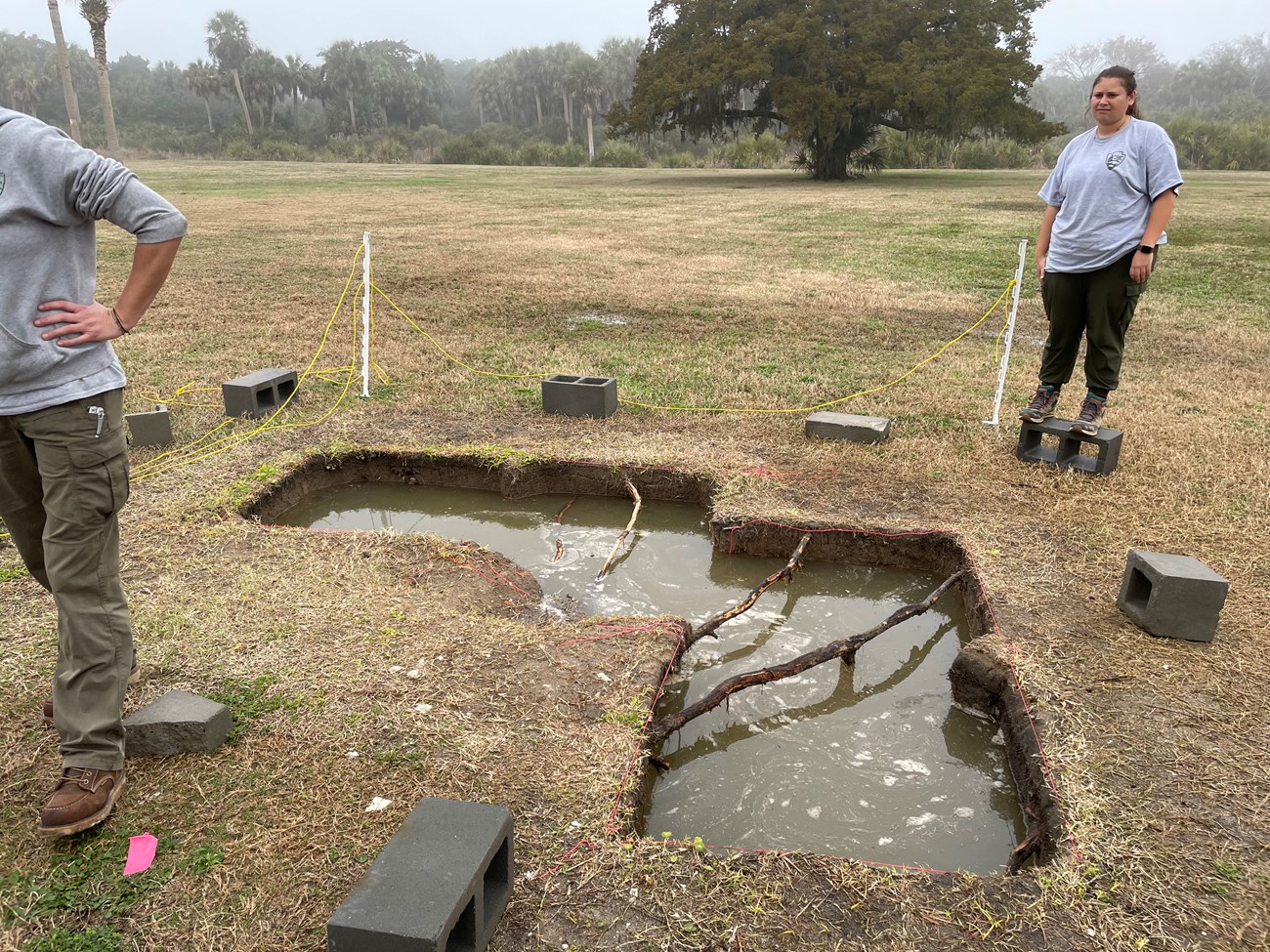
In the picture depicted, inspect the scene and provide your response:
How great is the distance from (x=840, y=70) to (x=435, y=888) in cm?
2978

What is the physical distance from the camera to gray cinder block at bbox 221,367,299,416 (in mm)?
6492

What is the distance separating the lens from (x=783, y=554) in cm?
491

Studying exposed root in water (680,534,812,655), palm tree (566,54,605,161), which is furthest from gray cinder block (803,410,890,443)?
palm tree (566,54,605,161)

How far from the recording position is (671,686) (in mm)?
3762

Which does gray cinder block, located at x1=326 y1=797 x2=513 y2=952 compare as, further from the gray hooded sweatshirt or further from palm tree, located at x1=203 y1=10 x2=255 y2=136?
palm tree, located at x1=203 y1=10 x2=255 y2=136

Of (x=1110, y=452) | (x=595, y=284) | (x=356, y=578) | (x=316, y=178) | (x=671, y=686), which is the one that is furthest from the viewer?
(x=316, y=178)

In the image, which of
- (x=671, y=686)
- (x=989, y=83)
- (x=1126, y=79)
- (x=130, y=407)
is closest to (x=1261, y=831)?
(x=671, y=686)

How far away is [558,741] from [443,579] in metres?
1.46

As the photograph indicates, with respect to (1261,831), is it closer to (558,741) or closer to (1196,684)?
(1196,684)

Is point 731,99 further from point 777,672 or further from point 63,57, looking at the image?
point 777,672

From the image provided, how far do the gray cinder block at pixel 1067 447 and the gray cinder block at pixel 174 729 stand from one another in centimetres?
488

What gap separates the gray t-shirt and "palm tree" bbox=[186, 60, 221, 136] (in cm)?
8692

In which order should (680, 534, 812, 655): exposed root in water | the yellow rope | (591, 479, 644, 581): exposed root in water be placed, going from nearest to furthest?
(680, 534, 812, 655): exposed root in water < (591, 479, 644, 581): exposed root in water < the yellow rope

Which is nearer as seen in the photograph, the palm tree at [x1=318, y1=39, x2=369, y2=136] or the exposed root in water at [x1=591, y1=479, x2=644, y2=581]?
the exposed root in water at [x1=591, y1=479, x2=644, y2=581]
